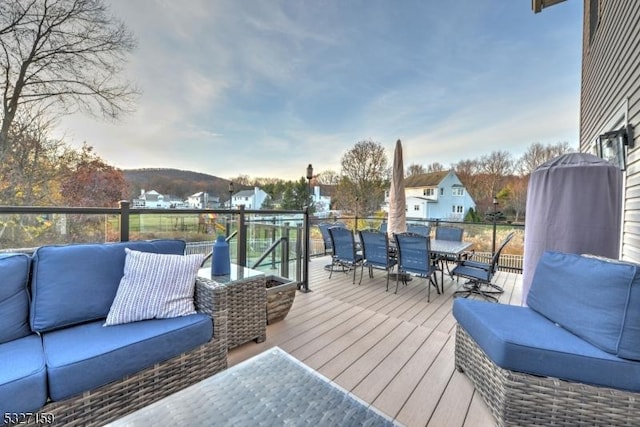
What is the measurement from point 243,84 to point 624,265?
25.4 feet

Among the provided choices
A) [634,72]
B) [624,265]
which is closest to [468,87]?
[634,72]

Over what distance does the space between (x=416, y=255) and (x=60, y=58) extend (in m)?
10.0

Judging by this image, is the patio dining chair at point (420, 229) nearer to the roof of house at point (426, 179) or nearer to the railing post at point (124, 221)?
the railing post at point (124, 221)

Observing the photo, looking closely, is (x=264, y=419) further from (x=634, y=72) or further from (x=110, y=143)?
(x=110, y=143)

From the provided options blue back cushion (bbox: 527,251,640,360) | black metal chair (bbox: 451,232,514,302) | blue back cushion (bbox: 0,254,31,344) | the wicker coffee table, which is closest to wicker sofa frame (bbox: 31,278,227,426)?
the wicker coffee table

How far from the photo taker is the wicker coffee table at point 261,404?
3.37 ft

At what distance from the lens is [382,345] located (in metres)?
2.34

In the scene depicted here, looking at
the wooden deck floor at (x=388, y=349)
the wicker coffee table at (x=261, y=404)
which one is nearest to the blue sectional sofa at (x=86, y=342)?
the wicker coffee table at (x=261, y=404)

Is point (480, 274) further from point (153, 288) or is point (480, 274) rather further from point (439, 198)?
point (439, 198)

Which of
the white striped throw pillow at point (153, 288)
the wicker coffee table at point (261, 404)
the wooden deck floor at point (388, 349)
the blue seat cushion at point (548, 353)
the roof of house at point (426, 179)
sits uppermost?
the roof of house at point (426, 179)

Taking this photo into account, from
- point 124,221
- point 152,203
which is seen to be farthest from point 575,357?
point 152,203

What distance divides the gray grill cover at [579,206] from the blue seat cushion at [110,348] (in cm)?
295

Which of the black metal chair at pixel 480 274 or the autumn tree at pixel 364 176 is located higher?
the autumn tree at pixel 364 176

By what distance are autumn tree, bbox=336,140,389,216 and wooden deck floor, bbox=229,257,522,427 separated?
11.3 meters
